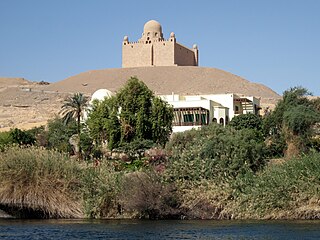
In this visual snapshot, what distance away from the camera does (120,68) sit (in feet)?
342

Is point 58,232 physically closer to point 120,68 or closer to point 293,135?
point 293,135

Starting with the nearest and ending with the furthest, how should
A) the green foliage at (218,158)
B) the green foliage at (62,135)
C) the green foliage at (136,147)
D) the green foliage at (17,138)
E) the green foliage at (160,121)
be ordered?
the green foliage at (218,158)
the green foliage at (136,147)
the green foliage at (160,121)
the green foliage at (62,135)
the green foliage at (17,138)

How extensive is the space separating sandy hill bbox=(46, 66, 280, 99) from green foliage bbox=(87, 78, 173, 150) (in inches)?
2060

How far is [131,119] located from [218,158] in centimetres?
1158

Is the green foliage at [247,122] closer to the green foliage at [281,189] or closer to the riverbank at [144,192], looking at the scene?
the riverbank at [144,192]

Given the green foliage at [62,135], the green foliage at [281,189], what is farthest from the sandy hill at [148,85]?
the green foliage at [281,189]

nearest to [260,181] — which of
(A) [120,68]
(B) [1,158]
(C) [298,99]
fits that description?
(B) [1,158]

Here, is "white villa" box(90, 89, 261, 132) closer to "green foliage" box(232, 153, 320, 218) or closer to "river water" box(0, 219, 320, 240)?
"green foliage" box(232, 153, 320, 218)

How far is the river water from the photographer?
65.0ft

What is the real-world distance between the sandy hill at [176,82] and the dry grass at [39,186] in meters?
65.4

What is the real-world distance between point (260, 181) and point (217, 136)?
3.97 meters

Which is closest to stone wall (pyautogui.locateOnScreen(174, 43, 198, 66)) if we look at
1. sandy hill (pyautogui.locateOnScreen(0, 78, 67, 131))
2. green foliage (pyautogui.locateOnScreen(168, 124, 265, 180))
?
sandy hill (pyautogui.locateOnScreen(0, 78, 67, 131))

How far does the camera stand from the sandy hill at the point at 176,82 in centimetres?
9400

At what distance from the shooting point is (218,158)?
27.3 metres
